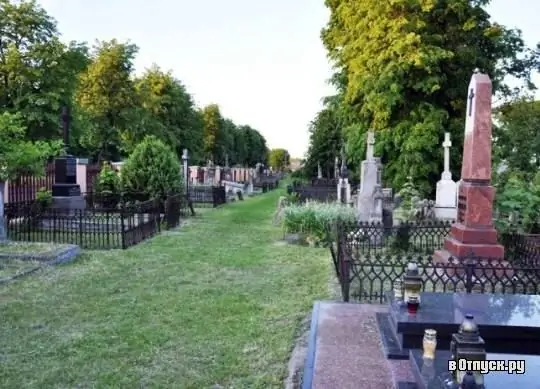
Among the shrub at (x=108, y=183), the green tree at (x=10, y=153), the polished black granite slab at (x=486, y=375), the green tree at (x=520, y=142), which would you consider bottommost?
the polished black granite slab at (x=486, y=375)

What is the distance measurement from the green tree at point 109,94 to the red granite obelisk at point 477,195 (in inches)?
1099

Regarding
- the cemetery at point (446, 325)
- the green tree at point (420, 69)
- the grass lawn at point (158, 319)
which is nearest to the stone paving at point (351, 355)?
the cemetery at point (446, 325)

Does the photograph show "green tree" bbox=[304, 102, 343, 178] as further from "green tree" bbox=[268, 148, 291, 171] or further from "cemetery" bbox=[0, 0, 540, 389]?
"green tree" bbox=[268, 148, 291, 171]

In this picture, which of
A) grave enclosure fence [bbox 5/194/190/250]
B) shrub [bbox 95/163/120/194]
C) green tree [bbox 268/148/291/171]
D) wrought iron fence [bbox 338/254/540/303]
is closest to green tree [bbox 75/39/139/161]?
shrub [bbox 95/163/120/194]

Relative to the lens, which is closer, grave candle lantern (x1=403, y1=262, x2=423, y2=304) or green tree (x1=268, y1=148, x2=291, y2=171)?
grave candle lantern (x1=403, y1=262, x2=423, y2=304)

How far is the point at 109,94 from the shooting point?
34438mm

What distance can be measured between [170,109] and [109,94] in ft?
29.9

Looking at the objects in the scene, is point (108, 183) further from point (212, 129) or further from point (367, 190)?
point (212, 129)

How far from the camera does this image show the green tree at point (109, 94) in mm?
33906

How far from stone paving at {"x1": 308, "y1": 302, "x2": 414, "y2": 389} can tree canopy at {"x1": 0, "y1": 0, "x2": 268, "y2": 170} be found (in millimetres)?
12047

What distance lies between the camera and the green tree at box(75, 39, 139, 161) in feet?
111

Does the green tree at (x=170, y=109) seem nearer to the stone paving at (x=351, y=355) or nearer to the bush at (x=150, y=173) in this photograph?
the bush at (x=150, y=173)

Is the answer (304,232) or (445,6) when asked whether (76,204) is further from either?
(445,6)

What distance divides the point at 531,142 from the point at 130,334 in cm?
2212
